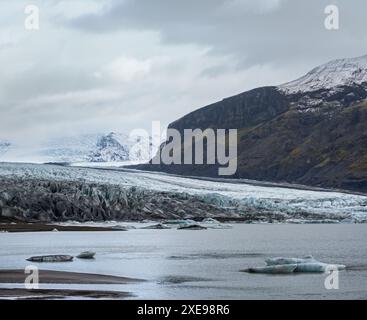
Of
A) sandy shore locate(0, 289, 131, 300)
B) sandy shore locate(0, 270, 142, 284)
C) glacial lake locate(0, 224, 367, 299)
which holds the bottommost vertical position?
glacial lake locate(0, 224, 367, 299)

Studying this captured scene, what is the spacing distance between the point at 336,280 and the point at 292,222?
201ft

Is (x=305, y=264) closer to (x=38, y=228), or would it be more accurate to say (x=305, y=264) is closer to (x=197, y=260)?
Result: (x=197, y=260)

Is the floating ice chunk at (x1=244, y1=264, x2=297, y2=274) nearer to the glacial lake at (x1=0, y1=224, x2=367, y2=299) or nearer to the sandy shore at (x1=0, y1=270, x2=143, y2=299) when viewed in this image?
the glacial lake at (x1=0, y1=224, x2=367, y2=299)

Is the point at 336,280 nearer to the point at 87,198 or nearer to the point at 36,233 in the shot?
the point at 36,233

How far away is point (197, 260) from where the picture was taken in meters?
40.4

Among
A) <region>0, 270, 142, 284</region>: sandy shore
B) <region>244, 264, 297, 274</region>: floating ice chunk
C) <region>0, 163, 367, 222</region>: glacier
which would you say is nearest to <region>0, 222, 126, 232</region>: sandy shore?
<region>0, 163, 367, 222</region>: glacier

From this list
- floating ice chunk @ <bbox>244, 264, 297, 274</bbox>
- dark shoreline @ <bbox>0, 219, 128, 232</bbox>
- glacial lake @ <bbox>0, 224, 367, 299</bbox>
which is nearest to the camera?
glacial lake @ <bbox>0, 224, 367, 299</bbox>

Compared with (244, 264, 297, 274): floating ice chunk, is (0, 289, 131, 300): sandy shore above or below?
above

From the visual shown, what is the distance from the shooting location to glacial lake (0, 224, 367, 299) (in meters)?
26.9

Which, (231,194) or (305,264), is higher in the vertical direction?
(305,264)

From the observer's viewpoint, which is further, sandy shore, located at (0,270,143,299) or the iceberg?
the iceberg

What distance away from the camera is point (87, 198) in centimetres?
7744

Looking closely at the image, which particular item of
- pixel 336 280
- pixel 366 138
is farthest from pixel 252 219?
pixel 366 138

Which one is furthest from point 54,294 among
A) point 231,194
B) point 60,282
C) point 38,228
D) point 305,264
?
point 231,194
